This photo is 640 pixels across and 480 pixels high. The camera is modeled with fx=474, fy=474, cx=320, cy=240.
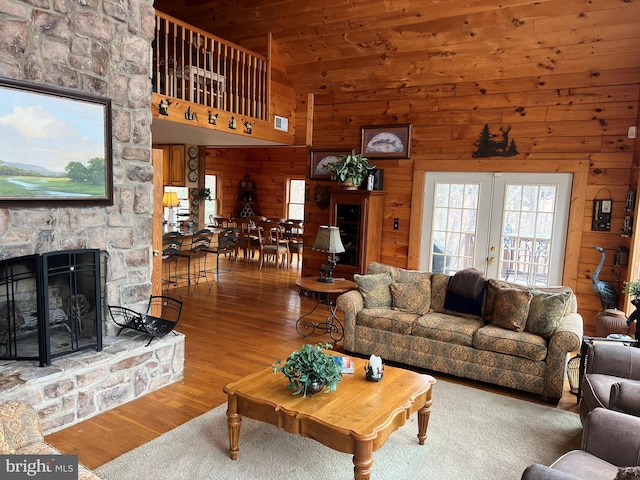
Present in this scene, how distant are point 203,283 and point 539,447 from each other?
571 centimetres

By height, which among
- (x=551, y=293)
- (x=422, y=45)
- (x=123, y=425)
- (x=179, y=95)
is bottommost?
(x=123, y=425)

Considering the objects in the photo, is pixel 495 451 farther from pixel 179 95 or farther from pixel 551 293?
pixel 179 95

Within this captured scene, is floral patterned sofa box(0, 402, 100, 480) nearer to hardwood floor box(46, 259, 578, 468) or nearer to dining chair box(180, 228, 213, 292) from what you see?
hardwood floor box(46, 259, 578, 468)

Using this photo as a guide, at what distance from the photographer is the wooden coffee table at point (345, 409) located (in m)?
2.31

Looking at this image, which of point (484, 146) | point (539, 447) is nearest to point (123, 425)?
point (539, 447)

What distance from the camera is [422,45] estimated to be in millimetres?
5875

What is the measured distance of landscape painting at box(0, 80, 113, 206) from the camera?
3.04m

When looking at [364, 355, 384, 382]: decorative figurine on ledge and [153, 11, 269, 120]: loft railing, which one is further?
[153, 11, 269, 120]: loft railing

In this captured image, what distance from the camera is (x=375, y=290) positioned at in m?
4.59

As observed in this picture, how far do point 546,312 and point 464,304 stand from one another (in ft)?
2.47

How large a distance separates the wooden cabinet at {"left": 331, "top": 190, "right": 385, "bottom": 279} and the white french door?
662mm

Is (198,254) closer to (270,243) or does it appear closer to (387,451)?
(270,243)

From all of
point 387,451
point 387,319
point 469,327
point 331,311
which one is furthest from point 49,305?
point 469,327

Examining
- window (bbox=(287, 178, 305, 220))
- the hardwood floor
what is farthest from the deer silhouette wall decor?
window (bbox=(287, 178, 305, 220))
